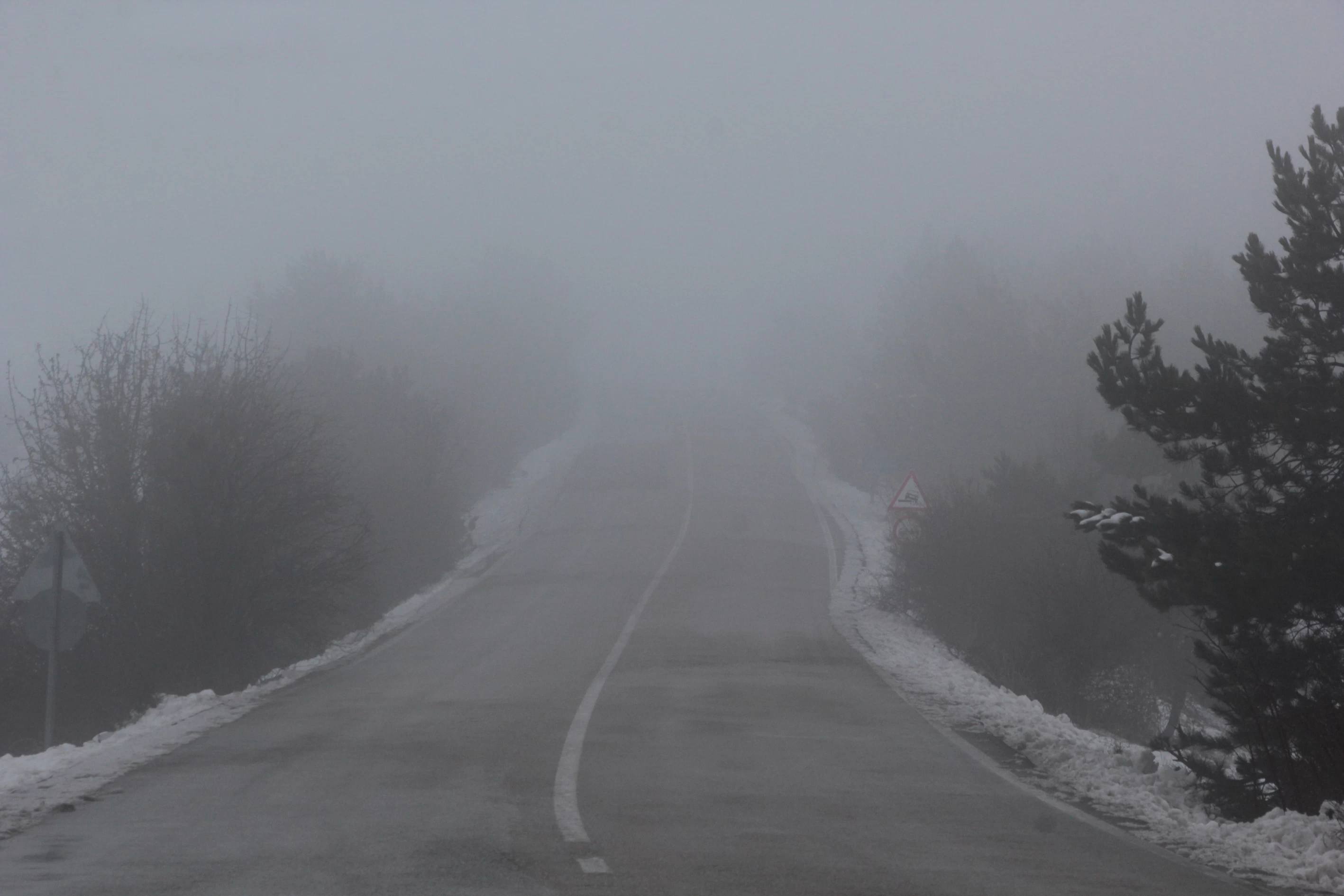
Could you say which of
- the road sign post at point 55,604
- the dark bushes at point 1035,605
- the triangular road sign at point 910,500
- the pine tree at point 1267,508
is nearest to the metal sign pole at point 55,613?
the road sign post at point 55,604

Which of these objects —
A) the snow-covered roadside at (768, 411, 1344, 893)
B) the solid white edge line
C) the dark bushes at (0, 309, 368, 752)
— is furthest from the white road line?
the dark bushes at (0, 309, 368, 752)

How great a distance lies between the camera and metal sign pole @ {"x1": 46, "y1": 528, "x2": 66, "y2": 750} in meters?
12.5

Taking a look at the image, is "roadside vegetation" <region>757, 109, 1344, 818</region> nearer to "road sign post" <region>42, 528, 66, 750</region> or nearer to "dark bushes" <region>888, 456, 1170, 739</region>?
"dark bushes" <region>888, 456, 1170, 739</region>

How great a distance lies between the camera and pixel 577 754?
10.2 metres

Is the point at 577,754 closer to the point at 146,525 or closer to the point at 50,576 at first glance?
Result: the point at 50,576

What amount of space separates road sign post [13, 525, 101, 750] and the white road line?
5.20 meters

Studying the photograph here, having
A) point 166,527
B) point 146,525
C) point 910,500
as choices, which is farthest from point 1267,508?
point 910,500

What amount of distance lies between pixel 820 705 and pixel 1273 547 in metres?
5.33

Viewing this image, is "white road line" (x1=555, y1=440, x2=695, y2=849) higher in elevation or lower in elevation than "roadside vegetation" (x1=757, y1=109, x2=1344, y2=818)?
lower

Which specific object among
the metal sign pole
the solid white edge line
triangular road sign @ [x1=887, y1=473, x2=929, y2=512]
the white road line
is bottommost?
the solid white edge line

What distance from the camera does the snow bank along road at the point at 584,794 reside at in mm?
6332

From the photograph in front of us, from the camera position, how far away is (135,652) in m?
16.5

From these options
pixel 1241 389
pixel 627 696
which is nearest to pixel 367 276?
pixel 627 696

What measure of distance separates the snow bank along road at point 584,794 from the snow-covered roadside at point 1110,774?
0.45 meters
